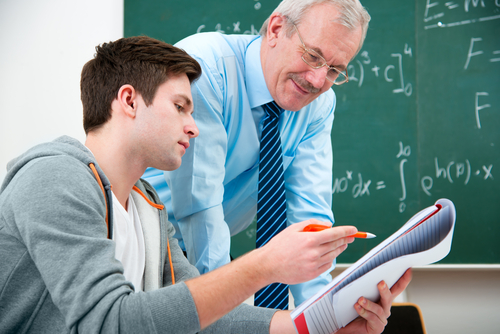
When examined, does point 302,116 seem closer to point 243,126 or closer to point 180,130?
point 243,126

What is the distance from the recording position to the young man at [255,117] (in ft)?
4.19

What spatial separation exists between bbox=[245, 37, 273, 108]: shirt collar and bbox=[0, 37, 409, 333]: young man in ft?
1.79

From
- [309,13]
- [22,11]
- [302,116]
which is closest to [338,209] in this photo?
[302,116]

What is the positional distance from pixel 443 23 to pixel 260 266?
220 cm

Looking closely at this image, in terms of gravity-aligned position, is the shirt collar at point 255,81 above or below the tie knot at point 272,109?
above

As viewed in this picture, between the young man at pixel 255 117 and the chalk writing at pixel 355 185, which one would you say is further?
the chalk writing at pixel 355 185

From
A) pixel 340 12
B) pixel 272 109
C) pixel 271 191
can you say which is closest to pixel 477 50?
pixel 340 12

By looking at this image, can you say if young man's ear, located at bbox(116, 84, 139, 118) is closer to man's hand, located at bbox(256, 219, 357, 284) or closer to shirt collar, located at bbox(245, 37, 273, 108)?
man's hand, located at bbox(256, 219, 357, 284)

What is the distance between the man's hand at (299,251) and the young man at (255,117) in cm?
56

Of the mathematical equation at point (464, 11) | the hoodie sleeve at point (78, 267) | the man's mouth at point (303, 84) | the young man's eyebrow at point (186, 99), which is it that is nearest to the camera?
the hoodie sleeve at point (78, 267)

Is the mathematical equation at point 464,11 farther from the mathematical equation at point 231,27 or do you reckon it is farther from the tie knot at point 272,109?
the tie knot at point 272,109

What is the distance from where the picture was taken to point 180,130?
967mm

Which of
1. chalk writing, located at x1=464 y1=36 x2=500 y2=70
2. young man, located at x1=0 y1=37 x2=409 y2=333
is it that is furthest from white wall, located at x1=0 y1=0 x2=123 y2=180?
chalk writing, located at x1=464 y1=36 x2=500 y2=70

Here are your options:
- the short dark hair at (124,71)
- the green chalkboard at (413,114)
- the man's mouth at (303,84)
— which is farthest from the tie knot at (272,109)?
the green chalkboard at (413,114)
